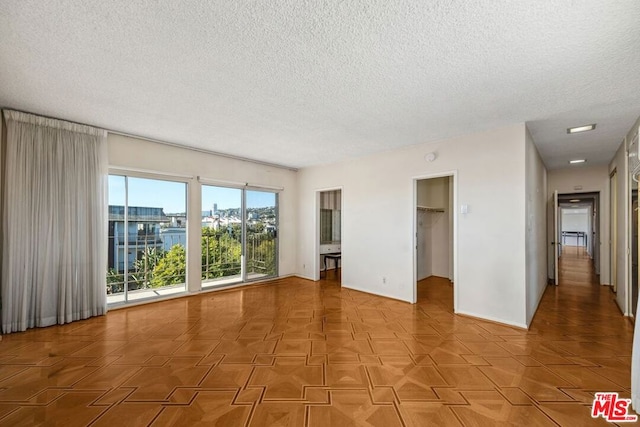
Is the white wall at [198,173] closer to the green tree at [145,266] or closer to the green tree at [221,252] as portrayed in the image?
the green tree at [221,252]

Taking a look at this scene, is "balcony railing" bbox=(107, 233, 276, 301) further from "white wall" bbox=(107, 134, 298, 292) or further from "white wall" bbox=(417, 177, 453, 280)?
"white wall" bbox=(417, 177, 453, 280)

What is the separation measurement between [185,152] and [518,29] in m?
4.70

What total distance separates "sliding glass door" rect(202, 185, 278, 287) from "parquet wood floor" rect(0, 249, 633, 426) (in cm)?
139

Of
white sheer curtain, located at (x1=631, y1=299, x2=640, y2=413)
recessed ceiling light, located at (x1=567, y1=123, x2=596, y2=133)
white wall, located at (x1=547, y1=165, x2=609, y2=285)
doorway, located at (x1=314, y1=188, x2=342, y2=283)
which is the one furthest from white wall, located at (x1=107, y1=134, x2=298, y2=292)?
white wall, located at (x1=547, y1=165, x2=609, y2=285)

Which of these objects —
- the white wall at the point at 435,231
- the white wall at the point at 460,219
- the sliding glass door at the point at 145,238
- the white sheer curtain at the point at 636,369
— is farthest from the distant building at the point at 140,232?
the white sheer curtain at the point at 636,369

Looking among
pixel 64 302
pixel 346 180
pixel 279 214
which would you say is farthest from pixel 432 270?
pixel 64 302

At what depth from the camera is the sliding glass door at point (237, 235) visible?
508cm

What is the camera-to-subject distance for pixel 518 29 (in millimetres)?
1702

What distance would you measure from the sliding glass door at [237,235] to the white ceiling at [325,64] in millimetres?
1827

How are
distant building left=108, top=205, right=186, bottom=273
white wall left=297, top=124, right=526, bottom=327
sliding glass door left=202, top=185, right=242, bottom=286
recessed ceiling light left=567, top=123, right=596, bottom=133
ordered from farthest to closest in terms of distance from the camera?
sliding glass door left=202, top=185, right=242, bottom=286 < distant building left=108, top=205, right=186, bottom=273 < recessed ceiling light left=567, top=123, right=596, bottom=133 < white wall left=297, top=124, right=526, bottom=327

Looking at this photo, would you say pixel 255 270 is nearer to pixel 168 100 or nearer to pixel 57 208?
pixel 57 208

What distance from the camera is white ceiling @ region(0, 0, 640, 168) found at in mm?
1600

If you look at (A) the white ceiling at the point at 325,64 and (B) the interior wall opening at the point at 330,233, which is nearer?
(A) the white ceiling at the point at 325,64

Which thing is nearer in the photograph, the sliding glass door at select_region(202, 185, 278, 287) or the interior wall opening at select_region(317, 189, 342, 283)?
the sliding glass door at select_region(202, 185, 278, 287)
